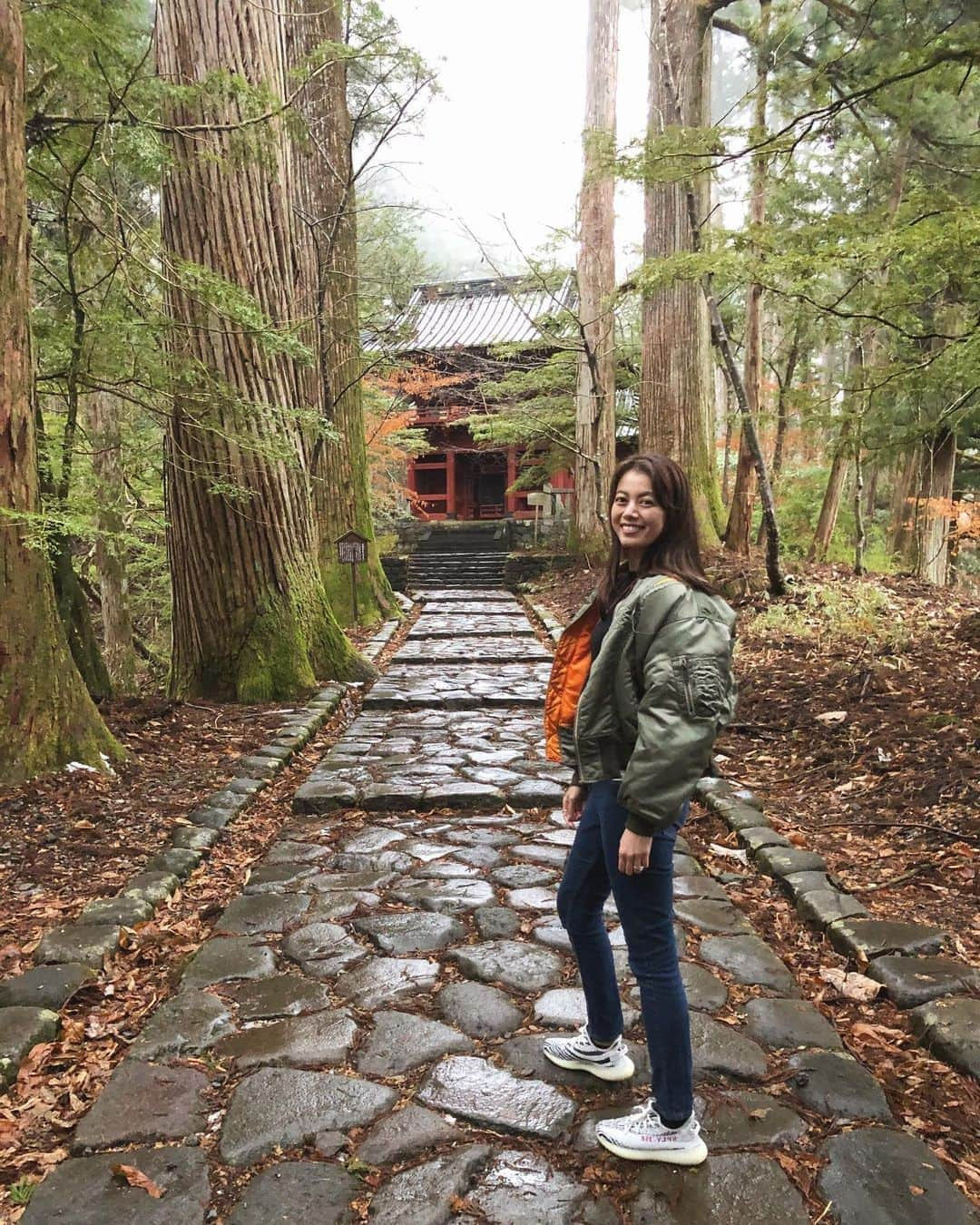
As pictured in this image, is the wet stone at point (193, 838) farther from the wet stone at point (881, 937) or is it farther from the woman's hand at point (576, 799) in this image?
the wet stone at point (881, 937)

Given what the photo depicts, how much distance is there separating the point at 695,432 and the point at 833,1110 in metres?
10.6

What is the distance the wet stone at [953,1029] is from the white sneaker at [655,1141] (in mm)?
894

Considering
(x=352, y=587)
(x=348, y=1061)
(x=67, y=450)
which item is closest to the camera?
(x=348, y=1061)

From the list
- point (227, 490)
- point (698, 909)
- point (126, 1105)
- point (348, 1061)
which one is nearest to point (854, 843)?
point (698, 909)

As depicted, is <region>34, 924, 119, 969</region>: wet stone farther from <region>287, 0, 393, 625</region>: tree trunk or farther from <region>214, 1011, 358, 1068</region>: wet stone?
<region>287, 0, 393, 625</region>: tree trunk

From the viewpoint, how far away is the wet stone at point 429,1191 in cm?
177

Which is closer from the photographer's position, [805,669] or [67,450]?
[67,450]

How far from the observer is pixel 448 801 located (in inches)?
182

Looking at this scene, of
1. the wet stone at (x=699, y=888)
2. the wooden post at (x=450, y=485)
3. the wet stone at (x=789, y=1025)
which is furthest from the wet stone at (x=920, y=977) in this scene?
the wooden post at (x=450, y=485)

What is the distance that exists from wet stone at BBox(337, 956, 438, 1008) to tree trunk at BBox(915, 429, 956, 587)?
11160mm

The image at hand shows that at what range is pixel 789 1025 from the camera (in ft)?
8.25

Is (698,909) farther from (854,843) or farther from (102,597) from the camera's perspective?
(102,597)

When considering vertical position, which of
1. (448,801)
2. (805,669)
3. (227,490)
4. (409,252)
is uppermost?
(409,252)

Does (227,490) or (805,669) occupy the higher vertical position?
(227,490)
